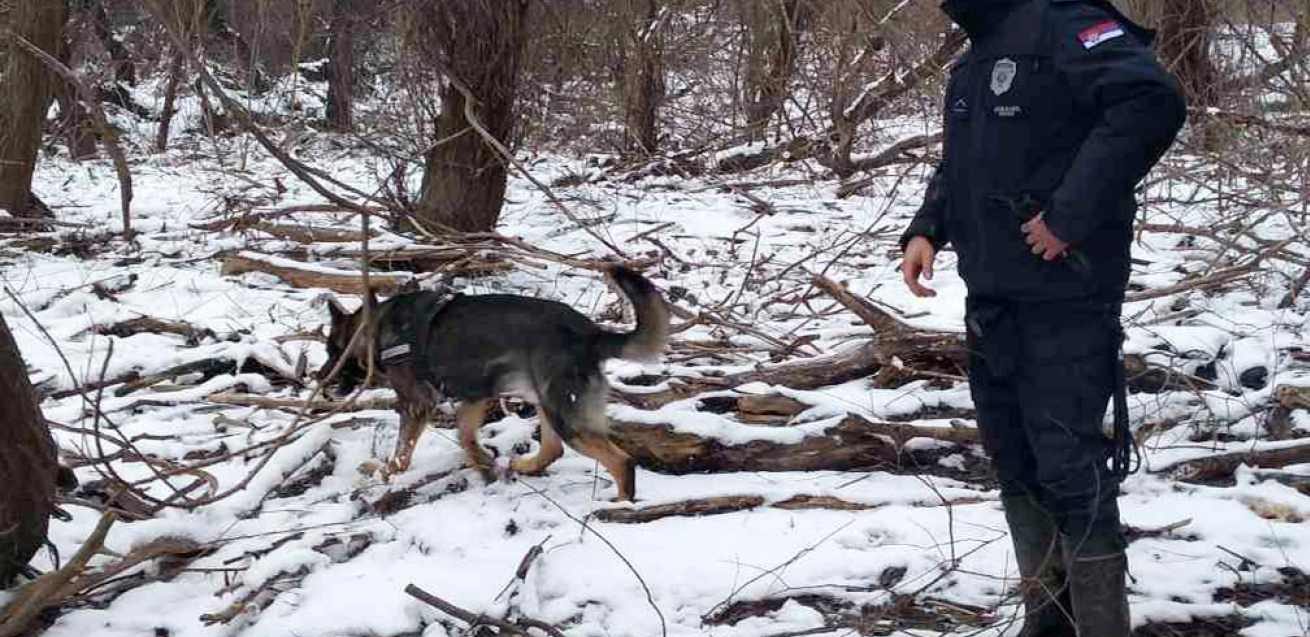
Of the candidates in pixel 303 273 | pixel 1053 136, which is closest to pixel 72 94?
pixel 303 273

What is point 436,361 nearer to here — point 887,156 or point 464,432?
point 464,432

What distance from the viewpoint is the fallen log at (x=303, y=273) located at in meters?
6.59

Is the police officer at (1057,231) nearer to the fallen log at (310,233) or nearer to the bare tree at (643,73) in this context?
the fallen log at (310,233)

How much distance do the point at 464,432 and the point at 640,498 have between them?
0.80m

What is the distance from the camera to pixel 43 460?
3.43 m

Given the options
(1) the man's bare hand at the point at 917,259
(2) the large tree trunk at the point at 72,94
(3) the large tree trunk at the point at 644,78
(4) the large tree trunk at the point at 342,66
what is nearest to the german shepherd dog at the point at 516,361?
(1) the man's bare hand at the point at 917,259

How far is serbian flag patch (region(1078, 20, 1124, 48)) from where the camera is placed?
2.43 metres

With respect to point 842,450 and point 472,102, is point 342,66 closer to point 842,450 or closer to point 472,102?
point 472,102

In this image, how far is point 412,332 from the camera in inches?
177

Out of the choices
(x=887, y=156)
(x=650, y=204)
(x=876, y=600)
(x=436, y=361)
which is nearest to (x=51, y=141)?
(x=650, y=204)

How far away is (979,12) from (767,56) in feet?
30.0

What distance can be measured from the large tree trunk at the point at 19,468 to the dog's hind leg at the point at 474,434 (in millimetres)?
1507

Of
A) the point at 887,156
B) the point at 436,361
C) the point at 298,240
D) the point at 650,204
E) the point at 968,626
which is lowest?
the point at 968,626

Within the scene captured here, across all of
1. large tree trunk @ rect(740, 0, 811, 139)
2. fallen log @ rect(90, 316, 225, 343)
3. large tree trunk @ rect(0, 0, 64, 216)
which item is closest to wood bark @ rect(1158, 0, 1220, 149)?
large tree trunk @ rect(740, 0, 811, 139)
